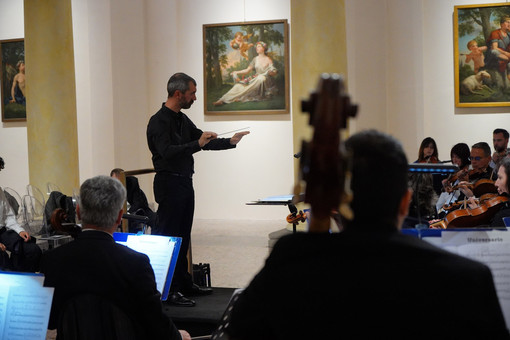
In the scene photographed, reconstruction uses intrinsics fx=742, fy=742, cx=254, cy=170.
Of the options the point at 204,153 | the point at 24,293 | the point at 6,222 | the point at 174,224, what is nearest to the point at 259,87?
the point at 204,153

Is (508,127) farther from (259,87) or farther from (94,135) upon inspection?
(94,135)

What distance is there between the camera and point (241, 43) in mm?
12586

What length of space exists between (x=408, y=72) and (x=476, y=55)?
104cm

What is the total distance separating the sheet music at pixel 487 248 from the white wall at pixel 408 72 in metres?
8.81

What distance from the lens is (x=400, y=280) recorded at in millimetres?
1702

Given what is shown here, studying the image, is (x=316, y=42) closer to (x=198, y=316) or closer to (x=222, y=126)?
(x=222, y=126)

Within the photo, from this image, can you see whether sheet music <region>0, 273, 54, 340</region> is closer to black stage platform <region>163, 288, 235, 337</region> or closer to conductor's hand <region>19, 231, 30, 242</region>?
black stage platform <region>163, 288, 235, 337</region>

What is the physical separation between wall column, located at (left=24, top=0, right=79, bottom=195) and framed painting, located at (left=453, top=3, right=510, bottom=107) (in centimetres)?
585

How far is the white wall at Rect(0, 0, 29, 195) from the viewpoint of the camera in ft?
44.6

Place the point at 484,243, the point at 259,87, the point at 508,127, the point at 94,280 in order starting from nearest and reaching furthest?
1. the point at 484,243
2. the point at 94,280
3. the point at 508,127
4. the point at 259,87

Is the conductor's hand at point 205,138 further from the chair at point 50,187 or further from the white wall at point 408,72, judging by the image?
the white wall at point 408,72

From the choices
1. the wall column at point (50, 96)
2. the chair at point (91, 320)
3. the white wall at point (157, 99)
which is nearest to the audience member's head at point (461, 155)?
the white wall at point (157, 99)

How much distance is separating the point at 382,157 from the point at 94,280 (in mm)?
1833

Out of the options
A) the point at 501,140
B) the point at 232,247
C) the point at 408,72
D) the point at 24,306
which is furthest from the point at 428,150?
the point at 24,306
